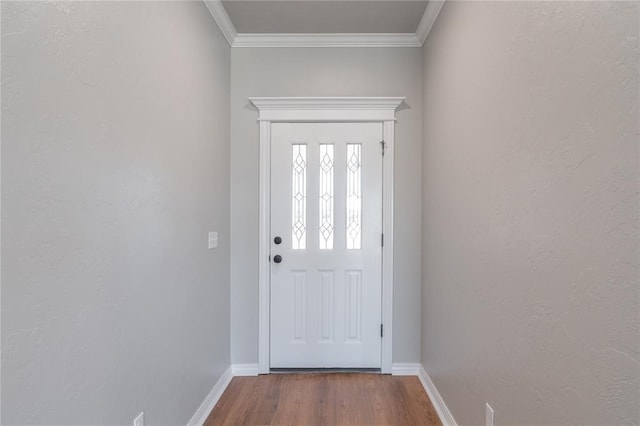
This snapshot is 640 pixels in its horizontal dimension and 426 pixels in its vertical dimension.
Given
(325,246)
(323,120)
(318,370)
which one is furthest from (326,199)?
(318,370)

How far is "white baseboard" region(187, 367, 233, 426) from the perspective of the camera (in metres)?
1.85

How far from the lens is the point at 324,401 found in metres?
2.10

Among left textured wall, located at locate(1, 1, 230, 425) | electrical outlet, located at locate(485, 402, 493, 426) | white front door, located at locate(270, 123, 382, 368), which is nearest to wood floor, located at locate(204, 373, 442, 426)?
white front door, located at locate(270, 123, 382, 368)

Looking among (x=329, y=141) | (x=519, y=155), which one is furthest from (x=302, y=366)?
(x=519, y=155)

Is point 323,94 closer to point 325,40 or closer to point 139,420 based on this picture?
point 325,40

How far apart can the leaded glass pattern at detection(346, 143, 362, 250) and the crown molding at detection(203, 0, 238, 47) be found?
1.22 m

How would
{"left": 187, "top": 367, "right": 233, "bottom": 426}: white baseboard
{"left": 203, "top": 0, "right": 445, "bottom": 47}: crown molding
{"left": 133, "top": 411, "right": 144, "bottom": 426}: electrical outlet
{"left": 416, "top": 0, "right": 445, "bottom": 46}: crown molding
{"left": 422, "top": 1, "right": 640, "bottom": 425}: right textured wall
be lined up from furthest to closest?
{"left": 203, "top": 0, "right": 445, "bottom": 47}: crown molding, {"left": 416, "top": 0, "right": 445, "bottom": 46}: crown molding, {"left": 187, "top": 367, "right": 233, "bottom": 426}: white baseboard, {"left": 133, "top": 411, "right": 144, "bottom": 426}: electrical outlet, {"left": 422, "top": 1, "right": 640, "bottom": 425}: right textured wall

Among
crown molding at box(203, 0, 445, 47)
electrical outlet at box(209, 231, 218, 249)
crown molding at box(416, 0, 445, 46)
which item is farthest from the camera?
crown molding at box(203, 0, 445, 47)

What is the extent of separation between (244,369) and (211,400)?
1.41 feet

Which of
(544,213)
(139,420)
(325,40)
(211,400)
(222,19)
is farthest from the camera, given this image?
(325,40)

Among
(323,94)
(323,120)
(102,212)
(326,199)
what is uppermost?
(323,94)

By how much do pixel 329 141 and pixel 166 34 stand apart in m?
1.30

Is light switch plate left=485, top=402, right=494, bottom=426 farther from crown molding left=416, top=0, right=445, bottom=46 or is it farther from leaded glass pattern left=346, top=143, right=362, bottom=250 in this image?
crown molding left=416, top=0, right=445, bottom=46

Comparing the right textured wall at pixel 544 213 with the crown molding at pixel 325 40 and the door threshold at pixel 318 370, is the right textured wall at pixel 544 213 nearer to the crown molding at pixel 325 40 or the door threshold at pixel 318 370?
the crown molding at pixel 325 40
